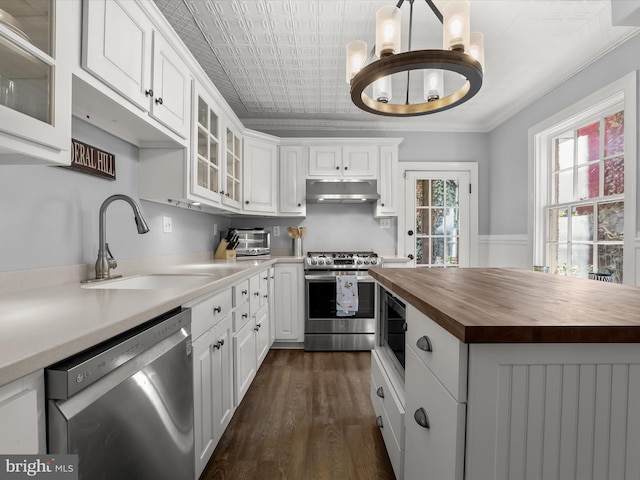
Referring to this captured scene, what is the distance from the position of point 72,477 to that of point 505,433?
896 mm

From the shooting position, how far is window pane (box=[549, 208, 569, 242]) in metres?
2.88

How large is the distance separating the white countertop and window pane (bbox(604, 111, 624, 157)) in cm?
298

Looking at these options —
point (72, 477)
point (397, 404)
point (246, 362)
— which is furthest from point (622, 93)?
point (72, 477)

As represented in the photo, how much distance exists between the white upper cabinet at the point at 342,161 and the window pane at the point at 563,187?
1707 mm

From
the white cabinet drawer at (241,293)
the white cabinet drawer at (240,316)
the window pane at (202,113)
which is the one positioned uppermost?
the window pane at (202,113)

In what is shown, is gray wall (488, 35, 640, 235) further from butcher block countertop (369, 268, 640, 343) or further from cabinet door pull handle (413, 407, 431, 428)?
cabinet door pull handle (413, 407, 431, 428)

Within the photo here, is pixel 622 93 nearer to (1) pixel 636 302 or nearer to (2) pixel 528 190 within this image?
(2) pixel 528 190

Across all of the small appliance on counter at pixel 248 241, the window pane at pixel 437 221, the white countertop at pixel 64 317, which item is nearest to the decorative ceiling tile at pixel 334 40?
the window pane at pixel 437 221

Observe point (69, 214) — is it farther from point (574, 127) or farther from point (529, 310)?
point (574, 127)

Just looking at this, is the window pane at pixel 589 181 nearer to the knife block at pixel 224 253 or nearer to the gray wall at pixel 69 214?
the knife block at pixel 224 253

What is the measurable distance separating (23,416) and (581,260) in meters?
3.44

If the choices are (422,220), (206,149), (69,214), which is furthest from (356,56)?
(422,220)

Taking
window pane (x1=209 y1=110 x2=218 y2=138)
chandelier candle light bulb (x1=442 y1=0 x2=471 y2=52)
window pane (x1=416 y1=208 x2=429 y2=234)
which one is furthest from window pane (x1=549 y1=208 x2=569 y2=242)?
window pane (x1=209 y1=110 x2=218 y2=138)

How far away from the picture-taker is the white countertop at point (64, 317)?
1.84 feet
